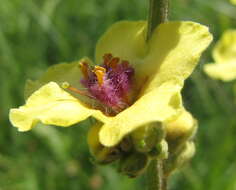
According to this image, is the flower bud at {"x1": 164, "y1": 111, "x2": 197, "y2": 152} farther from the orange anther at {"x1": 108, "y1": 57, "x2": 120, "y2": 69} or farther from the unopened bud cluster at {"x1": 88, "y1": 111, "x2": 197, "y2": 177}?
the orange anther at {"x1": 108, "y1": 57, "x2": 120, "y2": 69}

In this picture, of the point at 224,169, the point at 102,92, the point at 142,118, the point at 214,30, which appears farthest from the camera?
the point at 214,30

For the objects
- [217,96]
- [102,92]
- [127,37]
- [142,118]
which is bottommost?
[142,118]

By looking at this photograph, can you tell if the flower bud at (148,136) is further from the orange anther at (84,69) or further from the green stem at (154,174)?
the orange anther at (84,69)

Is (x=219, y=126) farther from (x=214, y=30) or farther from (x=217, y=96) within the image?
(x=214, y=30)

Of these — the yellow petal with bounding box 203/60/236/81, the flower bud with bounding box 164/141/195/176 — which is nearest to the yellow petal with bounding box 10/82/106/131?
the flower bud with bounding box 164/141/195/176

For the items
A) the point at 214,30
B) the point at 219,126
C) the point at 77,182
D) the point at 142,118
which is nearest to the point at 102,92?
the point at 142,118

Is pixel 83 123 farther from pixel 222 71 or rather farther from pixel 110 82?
pixel 110 82

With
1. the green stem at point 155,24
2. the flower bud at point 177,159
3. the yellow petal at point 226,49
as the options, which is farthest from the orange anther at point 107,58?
the yellow petal at point 226,49

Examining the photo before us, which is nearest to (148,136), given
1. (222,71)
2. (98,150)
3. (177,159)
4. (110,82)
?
(98,150)
